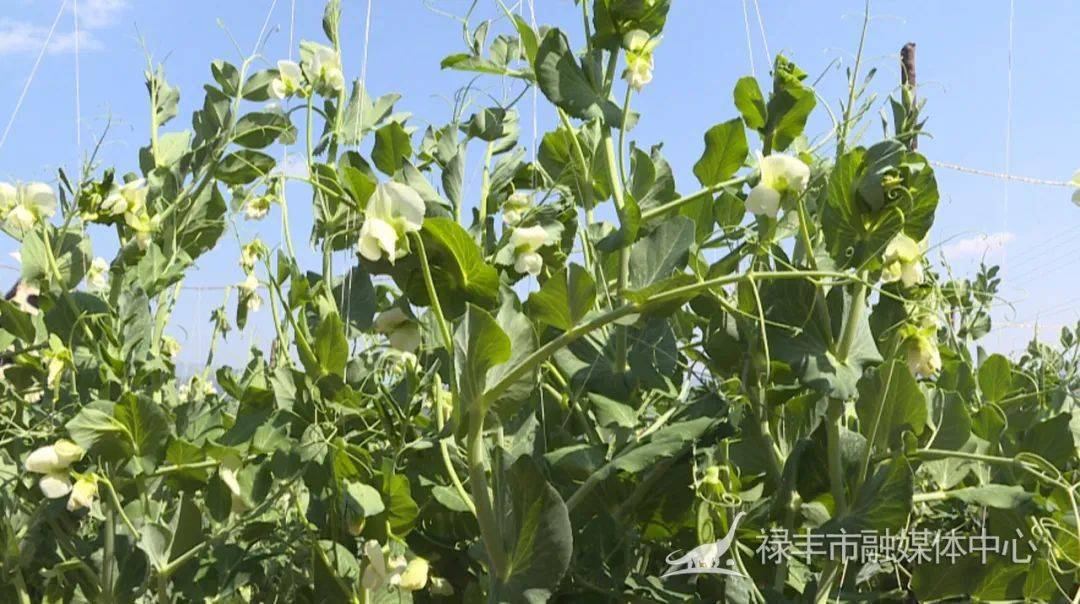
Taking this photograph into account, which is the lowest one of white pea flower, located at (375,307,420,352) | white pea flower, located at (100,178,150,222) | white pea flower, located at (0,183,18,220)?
white pea flower, located at (375,307,420,352)

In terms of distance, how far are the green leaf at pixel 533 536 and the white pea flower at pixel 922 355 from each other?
0.31 meters

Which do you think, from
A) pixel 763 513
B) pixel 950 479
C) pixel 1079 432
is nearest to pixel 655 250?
pixel 763 513

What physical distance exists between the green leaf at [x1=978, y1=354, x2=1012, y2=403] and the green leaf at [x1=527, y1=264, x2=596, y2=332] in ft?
1.61

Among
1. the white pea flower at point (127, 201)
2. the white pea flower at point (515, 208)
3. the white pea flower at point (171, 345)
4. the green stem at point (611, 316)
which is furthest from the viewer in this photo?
the white pea flower at point (171, 345)

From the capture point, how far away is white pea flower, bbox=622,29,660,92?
78 cm

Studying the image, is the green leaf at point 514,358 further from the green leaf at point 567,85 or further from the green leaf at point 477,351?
the green leaf at point 567,85

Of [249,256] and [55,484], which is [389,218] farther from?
[249,256]

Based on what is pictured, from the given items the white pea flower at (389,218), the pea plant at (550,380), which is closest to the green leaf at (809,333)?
the pea plant at (550,380)

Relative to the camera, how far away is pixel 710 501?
75 cm

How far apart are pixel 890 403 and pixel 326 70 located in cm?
61

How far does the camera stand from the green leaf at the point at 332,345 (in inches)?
32.8

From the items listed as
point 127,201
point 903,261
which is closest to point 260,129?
point 127,201

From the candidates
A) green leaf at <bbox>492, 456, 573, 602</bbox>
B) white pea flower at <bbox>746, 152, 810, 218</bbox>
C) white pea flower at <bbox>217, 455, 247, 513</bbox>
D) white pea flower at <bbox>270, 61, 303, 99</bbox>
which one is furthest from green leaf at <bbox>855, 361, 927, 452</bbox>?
white pea flower at <bbox>270, 61, 303, 99</bbox>

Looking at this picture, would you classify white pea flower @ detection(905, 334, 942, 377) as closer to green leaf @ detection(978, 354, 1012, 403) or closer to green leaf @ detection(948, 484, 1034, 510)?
green leaf @ detection(948, 484, 1034, 510)
